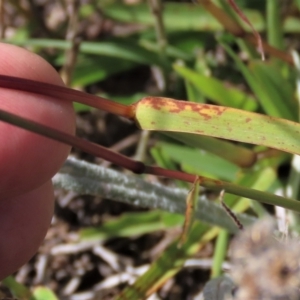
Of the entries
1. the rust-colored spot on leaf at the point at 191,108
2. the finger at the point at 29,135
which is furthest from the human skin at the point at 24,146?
the rust-colored spot on leaf at the point at 191,108

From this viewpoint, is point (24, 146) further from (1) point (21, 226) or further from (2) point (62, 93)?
(1) point (21, 226)

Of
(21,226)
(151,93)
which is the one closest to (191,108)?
(21,226)

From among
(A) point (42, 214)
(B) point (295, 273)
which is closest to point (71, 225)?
(A) point (42, 214)

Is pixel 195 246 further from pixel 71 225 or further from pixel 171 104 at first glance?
pixel 171 104

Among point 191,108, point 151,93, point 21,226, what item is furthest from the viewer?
point 151,93

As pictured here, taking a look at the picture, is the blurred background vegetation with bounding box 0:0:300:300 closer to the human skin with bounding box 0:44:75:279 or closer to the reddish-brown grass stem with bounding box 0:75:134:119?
the human skin with bounding box 0:44:75:279

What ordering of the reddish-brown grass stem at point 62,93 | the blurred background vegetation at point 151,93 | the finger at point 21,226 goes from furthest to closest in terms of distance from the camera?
the blurred background vegetation at point 151,93 < the finger at point 21,226 < the reddish-brown grass stem at point 62,93

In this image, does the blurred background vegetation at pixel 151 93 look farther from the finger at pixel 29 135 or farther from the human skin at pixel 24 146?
the finger at pixel 29 135
